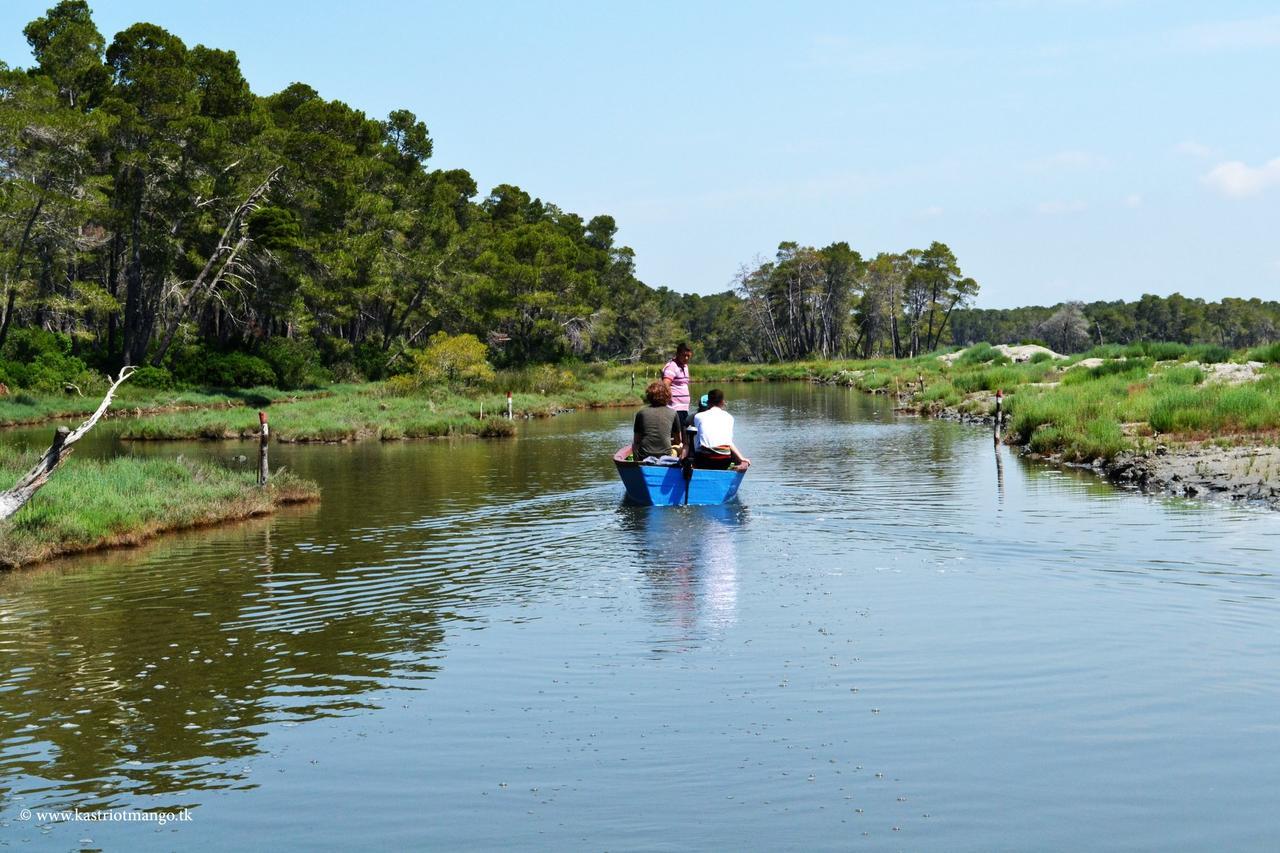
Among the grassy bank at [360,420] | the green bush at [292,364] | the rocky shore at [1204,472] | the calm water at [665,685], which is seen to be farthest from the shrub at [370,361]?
the calm water at [665,685]

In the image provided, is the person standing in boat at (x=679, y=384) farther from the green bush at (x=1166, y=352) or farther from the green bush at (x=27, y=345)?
the green bush at (x=27, y=345)

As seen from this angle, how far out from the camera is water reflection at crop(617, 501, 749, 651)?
44.3 ft

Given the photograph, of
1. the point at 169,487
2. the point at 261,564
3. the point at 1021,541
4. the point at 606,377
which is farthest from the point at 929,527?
the point at 606,377

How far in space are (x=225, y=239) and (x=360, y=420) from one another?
17.6m

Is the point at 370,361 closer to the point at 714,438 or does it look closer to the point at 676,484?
the point at 714,438

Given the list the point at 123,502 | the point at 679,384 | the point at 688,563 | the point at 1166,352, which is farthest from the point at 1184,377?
the point at 123,502

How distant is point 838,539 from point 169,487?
509 inches

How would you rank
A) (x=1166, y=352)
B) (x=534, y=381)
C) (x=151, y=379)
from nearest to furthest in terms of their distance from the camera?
1. (x=1166, y=352)
2. (x=151, y=379)
3. (x=534, y=381)

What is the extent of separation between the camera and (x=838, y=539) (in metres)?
19.0

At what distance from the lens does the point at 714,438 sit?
901 inches

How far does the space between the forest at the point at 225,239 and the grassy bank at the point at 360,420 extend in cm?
823

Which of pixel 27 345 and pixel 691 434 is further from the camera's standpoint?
pixel 27 345

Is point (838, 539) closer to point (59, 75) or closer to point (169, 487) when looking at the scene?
point (169, 487)

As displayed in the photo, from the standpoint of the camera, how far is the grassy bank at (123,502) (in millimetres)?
18516
